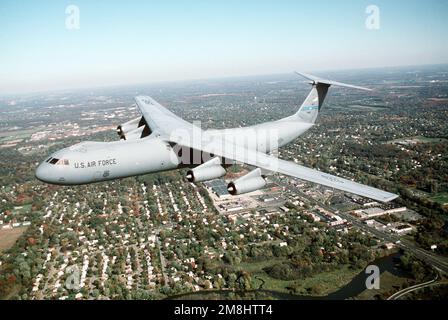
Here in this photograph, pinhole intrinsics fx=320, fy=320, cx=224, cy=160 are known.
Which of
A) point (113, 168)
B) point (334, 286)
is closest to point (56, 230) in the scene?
point (113, 168)

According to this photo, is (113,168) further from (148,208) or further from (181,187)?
(181,187)

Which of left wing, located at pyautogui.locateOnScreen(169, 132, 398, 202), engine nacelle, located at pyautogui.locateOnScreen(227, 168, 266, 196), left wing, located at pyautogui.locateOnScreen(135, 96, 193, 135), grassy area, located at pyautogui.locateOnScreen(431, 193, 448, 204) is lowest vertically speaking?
grassy area, located at pyautogui.locateOnScreen(431, 193, 448, 204)

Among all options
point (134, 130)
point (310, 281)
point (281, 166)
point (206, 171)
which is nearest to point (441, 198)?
point (310, 281)

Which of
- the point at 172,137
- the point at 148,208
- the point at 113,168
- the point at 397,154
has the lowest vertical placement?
the point at 148,208

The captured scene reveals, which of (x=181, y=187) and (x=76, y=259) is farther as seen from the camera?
(x=181, y=187)

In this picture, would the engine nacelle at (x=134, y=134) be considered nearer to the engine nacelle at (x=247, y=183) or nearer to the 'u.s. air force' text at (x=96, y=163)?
the 'u.s. air force' text at (x=96, y=163)

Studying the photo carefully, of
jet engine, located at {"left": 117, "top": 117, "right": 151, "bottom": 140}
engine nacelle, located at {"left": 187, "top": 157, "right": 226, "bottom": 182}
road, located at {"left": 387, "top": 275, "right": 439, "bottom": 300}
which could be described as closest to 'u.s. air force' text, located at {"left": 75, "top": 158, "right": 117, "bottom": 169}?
engine nacelle, located at {"left": 187, "top": 157, "right": 226, "bottom": 182}

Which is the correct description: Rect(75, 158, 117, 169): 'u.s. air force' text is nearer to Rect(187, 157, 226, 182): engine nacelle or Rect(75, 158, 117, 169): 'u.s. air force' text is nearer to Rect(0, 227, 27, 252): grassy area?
Rect(187, 157, 226, 182): engine nacelle
